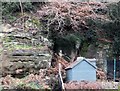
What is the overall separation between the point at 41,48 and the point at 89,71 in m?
0.80

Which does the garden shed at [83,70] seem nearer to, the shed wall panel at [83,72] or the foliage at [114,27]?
the shed wall panel at [83,72]

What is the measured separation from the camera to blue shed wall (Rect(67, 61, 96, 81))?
3.06 metres

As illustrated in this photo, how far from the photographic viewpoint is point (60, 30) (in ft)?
12.9

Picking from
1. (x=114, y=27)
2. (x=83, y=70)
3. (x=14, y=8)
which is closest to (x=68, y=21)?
(x=114, y=27)

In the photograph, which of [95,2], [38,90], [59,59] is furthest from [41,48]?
[95,2]

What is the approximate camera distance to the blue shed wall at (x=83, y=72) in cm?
306

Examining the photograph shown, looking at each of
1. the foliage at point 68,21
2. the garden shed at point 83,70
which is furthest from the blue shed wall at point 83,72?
the foliage at point 68,21

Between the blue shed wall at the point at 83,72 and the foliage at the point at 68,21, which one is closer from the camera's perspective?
the blue shed wall at the point at 83,72

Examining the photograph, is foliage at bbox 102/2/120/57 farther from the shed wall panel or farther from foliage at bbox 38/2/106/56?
the shed wall panel

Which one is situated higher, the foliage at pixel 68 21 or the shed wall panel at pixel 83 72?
the foliage at pixel 68 21

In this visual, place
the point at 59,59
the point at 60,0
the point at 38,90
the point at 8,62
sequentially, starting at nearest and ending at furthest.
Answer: the point at 38,90
the point at 8,62
the point at 59,59
the point at 60,0

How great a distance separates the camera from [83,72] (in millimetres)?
3082

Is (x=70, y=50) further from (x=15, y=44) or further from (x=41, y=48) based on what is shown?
(x=15, y=44)

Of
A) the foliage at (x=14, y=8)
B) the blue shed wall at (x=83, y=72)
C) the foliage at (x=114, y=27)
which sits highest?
the foliage at (x=14, y=8)
